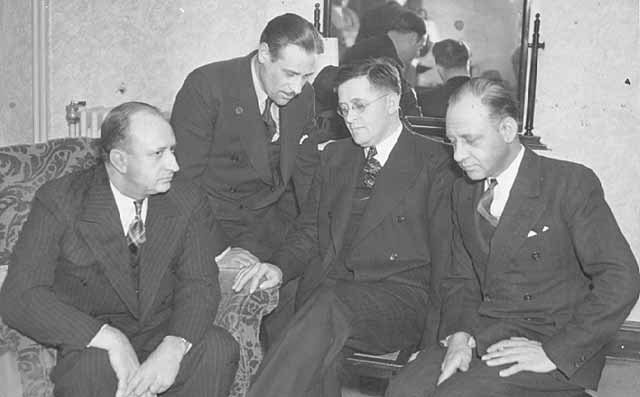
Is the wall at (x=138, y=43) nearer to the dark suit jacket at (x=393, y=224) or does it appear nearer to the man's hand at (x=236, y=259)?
the dark suit jacket at (x=393, y=224)

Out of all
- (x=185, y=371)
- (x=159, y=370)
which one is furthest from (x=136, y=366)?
(x=185, y=371)

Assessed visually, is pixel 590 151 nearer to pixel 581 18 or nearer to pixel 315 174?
pixel 581 18

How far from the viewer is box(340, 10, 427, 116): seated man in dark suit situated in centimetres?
478

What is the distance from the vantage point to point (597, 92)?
181 inches

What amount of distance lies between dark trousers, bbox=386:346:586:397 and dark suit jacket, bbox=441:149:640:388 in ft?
0.16

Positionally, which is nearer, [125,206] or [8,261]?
[125,206]

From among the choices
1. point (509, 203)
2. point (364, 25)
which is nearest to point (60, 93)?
point (364, 25)

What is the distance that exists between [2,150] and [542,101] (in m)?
2.68

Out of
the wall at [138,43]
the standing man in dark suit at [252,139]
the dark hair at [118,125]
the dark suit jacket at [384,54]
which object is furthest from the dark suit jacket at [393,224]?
the wall at [138,43]

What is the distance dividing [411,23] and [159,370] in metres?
2.58

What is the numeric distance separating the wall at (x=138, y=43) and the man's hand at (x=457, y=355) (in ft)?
8.31

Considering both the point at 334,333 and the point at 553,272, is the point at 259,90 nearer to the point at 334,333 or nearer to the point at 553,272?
the point at 334,333

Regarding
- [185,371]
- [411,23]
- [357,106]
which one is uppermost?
[411,23]

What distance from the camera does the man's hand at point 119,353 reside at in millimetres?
2812
